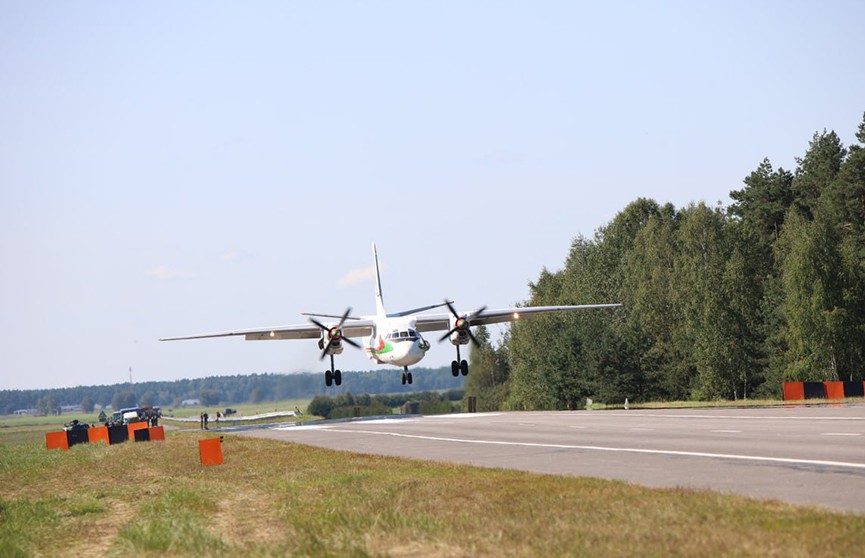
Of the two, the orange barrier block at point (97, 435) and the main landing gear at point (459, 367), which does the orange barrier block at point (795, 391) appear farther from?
the orange barrier block at point (97, 435)

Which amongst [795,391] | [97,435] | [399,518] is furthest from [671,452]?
[97,435]

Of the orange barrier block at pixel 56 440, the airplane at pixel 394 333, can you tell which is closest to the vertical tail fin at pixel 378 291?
the airplane at pixel 394 333

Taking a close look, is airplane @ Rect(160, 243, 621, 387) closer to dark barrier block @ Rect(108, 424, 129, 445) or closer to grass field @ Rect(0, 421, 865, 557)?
dark barrier block @ Rect(108, 424, 129, 445)

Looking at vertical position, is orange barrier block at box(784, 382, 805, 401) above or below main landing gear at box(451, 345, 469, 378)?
below

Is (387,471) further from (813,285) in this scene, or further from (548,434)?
(813,285)

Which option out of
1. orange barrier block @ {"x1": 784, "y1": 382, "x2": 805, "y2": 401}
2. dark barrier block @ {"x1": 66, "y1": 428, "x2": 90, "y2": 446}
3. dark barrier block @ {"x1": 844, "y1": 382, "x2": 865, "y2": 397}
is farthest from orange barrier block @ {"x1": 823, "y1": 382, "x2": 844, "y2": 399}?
dark barrier block @ {"x1": 66, "y1": 428, "x2": 90, "y2": 446}

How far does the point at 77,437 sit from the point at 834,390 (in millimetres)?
35558

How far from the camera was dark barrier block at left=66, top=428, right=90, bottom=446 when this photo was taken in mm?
50375

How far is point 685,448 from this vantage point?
2288 cm

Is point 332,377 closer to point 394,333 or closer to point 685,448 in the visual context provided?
point 394,333

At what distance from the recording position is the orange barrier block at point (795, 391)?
48822 millimetres

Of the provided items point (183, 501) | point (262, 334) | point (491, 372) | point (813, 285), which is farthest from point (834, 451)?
point (491, 372)

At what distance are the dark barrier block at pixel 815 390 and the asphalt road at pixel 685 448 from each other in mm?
10865

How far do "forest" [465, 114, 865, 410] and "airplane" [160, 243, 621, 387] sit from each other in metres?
3.47
